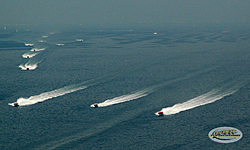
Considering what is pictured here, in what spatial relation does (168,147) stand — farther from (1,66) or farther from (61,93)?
(1,66)

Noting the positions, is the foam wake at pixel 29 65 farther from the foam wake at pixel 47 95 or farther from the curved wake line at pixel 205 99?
the curved wake line at pixel 205 99

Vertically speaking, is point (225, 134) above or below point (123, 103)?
below

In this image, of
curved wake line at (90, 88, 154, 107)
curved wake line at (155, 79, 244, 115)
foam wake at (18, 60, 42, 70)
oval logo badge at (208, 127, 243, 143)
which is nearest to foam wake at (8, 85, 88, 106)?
curved wake line at (90, 88, 154, 107)

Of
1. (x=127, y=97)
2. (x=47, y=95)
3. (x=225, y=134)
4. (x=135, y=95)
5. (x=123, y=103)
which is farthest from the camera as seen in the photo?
(x=47, y=95)

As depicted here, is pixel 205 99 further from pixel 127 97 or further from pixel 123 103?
pixel 123 103

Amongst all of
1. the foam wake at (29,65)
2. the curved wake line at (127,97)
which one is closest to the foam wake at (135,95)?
the curved wake line at (127,97)

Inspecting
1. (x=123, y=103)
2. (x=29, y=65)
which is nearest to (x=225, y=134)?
(x=123, y=103)
